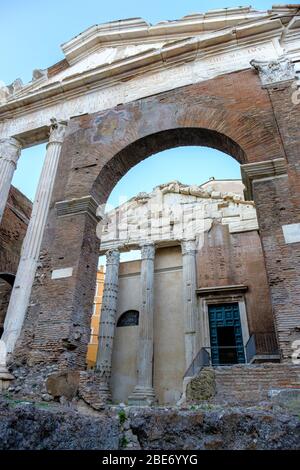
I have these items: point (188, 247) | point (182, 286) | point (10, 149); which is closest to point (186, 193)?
point (188, 247)

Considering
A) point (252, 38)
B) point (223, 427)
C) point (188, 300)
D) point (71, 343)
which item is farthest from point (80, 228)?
point (188, 300)

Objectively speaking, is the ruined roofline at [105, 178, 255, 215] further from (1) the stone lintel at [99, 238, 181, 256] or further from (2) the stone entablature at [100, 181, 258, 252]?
(1) the stone lintel at [99, 238, 181, 256]

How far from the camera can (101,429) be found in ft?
6.72

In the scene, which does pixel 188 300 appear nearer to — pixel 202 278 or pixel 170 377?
pixel 202 278

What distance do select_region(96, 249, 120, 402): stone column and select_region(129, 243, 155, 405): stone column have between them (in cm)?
130

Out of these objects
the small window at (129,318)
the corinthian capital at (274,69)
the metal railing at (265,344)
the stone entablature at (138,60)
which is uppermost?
the stone entablature at (138,60)

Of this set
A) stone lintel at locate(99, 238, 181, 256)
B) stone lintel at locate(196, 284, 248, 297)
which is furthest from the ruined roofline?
stone lintel at locate(196, 284, 248, 297)

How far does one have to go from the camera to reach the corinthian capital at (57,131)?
28.6 ft

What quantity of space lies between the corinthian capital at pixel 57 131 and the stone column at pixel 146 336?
7.74m

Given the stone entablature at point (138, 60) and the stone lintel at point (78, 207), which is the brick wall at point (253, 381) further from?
the stone entablature at point (138, 60)

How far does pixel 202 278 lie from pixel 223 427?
1252 centimetres

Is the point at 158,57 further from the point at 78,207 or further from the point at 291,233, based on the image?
the point at 291,233

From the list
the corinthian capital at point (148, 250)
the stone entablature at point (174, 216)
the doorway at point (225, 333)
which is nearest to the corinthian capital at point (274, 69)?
the stone entablature at point (174, 216)

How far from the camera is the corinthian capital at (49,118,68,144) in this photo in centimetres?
871
